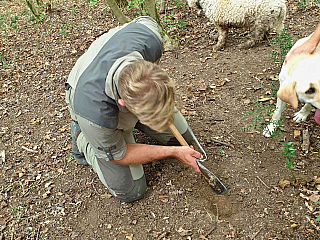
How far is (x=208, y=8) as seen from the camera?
4367mm

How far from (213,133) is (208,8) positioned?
7.65 ft

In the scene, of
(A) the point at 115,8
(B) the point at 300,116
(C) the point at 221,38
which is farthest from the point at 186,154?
(A) the point at 115,8

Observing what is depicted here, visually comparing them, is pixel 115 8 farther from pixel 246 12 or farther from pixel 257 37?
pixel 257 37

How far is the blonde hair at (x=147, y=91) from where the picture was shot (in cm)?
167

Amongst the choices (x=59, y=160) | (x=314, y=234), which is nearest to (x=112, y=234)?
(x=59, y=160)

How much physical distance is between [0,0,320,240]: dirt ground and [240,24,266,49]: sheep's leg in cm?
9

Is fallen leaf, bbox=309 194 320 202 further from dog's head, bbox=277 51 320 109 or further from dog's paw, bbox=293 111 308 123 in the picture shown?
dog's paw, bbox=293 111 308 123

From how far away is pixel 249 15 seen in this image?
402cm

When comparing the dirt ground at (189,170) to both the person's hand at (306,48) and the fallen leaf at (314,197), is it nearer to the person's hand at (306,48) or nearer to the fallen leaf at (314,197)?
the fallen leaf at (314,197)

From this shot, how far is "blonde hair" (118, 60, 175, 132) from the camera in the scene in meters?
1.67

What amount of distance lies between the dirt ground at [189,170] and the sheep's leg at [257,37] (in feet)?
0.31

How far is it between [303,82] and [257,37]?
7.44 feet

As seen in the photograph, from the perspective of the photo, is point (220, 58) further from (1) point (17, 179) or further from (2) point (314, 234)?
(1) point (17, 179)

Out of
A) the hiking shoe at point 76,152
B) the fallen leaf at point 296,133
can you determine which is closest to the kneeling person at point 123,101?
the hiking shoe at point 76,152
